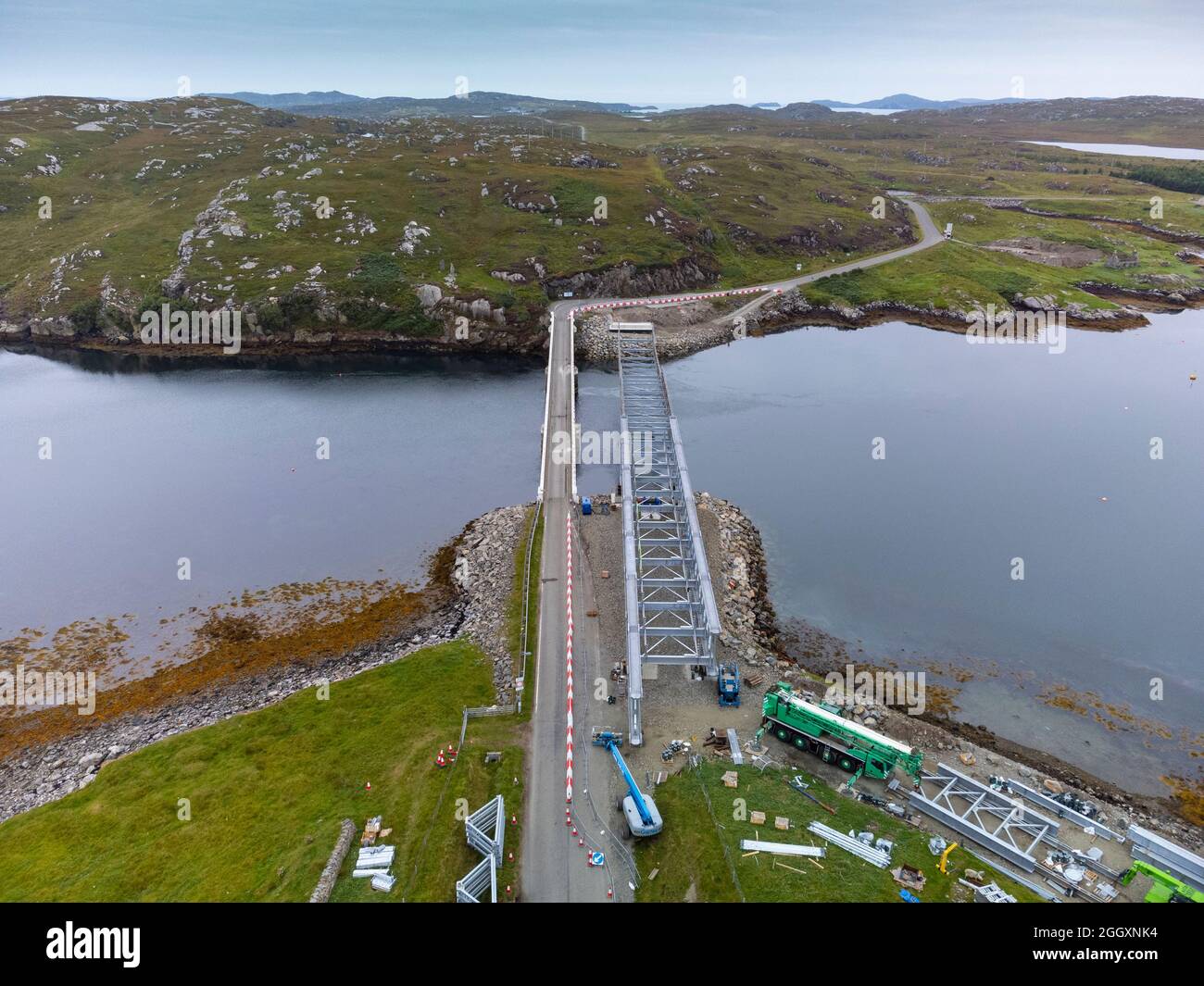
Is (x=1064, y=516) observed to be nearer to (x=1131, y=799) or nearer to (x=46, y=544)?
(x=1131, y=799)

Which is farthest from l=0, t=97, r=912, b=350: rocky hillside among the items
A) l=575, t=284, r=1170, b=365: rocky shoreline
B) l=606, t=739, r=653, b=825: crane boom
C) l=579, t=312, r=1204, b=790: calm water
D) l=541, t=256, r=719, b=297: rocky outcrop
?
l=606, t=739, r=653, b=825: crane boom

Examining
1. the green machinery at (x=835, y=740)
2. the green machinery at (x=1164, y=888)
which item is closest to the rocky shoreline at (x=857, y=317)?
the green machinery at (x=835, y=740)

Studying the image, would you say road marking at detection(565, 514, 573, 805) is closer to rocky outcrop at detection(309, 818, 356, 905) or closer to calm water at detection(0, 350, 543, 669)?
rocky outcrop at detection(309, 818, 356, 905)

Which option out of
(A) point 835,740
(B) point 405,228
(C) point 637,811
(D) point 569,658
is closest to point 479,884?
(C) point 637,811

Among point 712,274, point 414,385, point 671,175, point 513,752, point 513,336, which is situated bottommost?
point 513,752

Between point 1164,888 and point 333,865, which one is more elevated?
point 333,865

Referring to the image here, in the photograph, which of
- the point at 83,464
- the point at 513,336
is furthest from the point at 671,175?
the point at 83,464

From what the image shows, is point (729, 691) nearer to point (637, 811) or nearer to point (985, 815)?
point (637, 811)
